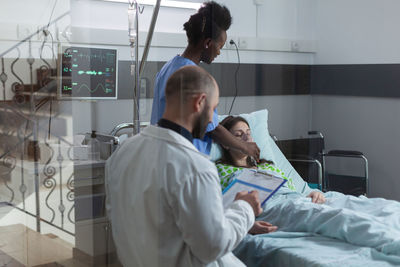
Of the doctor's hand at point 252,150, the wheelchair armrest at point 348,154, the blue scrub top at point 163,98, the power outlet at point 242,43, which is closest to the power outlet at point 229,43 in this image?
the power outlet at point 242,43

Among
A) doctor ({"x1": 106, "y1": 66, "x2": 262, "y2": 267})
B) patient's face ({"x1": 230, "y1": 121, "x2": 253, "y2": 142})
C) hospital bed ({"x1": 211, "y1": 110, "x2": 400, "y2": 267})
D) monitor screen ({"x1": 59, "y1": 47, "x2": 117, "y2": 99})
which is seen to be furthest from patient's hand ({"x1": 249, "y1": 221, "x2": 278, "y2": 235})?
monitor screen ({"x1": 59, "y1": 47, "x2": 117, "y2": 99})

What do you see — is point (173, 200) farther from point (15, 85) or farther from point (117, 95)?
point (15, 85)

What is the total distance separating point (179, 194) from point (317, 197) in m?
0.72

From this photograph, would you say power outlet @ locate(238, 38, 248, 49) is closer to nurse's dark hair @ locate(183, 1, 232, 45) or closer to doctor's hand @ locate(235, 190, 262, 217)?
nurse's dark hair @ locate(183, 1, 232, 45)

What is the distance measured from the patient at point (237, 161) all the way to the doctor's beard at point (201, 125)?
106 millimetres

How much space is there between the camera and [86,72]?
5.62 feet

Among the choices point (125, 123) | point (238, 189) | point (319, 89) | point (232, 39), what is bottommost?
point (238, 189)

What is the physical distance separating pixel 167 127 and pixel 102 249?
2.13 feet

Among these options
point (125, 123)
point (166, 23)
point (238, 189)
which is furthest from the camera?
point (125, 123)

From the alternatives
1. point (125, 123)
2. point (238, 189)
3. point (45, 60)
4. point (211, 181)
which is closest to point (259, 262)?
point (238, 189)

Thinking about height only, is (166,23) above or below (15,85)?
above

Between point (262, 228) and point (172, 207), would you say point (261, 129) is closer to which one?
A: point (262, 228)

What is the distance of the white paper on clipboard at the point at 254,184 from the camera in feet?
4.25

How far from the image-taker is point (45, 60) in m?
1.71
